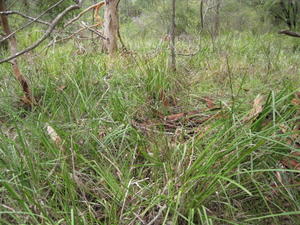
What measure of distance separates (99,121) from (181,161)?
0.42 metres

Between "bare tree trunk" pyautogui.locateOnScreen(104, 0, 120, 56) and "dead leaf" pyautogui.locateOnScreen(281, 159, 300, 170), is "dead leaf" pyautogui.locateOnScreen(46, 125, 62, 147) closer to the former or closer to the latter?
"dead leaf" pyautogui.locateOnScreen(281, 159, 300, 170)

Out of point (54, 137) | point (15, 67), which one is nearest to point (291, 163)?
point (54, 137)

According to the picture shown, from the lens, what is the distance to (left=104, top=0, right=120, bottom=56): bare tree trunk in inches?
129

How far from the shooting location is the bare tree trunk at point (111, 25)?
3268mm

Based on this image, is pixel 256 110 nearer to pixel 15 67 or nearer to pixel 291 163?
pixel 291 163

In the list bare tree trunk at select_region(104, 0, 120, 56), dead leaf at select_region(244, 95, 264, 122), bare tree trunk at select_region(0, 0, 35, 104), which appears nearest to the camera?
dead leaf at select_region(244, 95, 264, 122)

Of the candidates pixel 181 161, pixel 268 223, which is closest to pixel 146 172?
pixel 181 161

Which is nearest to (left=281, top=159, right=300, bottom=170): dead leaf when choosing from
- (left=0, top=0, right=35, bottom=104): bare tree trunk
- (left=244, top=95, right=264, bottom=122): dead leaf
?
(left=244, top=95, right=264, bottom=122): dead leaf

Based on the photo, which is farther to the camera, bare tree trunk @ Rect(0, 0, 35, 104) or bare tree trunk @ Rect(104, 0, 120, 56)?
bare tree trunk @ Rect(104, 0, 120, 56)

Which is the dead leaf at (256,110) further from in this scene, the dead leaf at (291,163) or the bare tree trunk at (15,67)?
the bare tree trunk at (15,67)

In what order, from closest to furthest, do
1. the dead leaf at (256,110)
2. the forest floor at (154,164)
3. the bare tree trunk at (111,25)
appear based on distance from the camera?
the forest floor at (154,164) → the dead leaf at (256,110) → the bare tree trunk at (111,25)

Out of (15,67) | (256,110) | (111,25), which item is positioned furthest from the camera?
(111,25)

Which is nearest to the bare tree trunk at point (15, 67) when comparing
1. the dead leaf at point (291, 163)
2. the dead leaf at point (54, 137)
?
the dead leaf at point (54, 137)

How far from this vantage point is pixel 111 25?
3340mm
